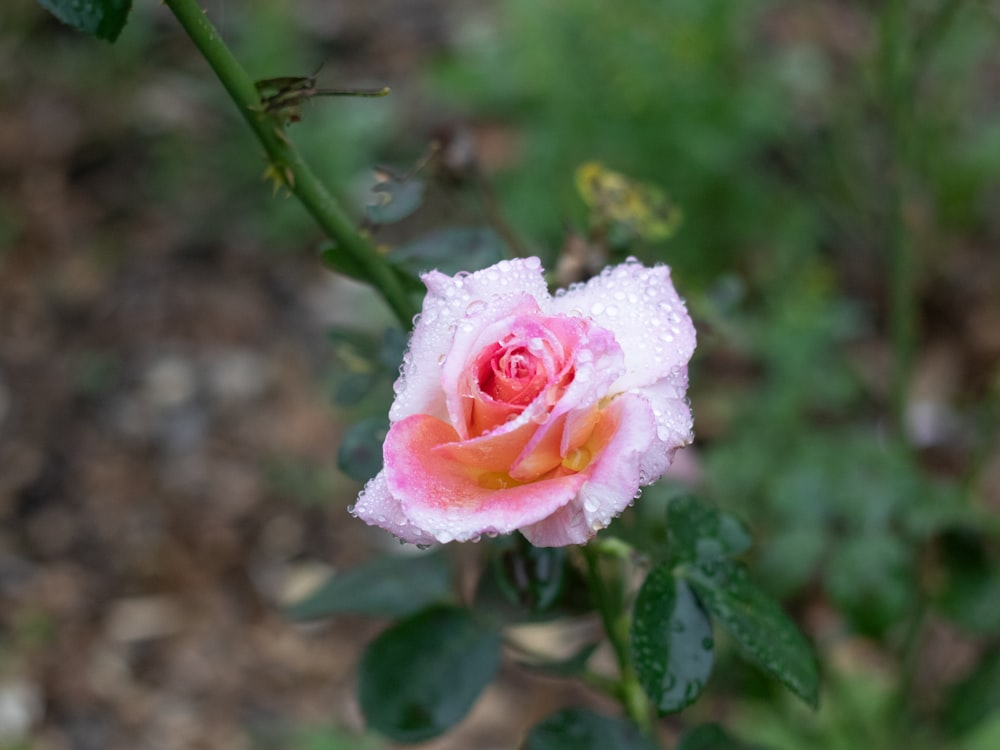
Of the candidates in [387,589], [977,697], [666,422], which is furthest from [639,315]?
[977,697]

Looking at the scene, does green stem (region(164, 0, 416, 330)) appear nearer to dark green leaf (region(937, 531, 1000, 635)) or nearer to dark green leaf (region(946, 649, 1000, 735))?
dark green leaf (region(937, 531, 1000, 635))

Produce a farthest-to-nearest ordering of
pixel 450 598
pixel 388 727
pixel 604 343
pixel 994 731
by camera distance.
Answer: pixel 994 731, pixel 450 598, pixel 388 727, pixel 604 343

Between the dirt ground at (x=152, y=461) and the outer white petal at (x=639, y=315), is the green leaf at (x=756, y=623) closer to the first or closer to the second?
the outer white petal at (x=639, y=315)

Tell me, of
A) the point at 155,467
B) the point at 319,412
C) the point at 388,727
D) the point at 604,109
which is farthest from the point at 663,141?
the point at 388,727

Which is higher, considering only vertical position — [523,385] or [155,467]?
[523,385]

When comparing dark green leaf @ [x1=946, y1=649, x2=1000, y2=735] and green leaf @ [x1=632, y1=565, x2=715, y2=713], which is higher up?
green leaf @ [x1=632, y1=565, x2=715, y2=713]

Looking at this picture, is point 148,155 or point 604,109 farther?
point 148,155

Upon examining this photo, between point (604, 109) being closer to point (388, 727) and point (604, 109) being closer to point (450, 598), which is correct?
point (450, 598)

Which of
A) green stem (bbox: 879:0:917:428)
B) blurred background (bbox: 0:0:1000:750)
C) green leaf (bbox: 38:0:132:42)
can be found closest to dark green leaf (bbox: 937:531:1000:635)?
blurred background (bbox: 0:0:1000:750)

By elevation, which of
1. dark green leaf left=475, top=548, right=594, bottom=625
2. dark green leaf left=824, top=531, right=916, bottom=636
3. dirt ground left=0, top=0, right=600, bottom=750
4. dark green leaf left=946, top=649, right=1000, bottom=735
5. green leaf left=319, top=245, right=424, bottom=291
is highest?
green leaf left=319, top=245, right=424, bottom=291
